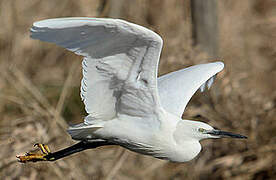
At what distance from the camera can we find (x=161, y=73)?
18.8ft

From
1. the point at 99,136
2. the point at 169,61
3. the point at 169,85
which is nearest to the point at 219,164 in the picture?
the point at 169,61

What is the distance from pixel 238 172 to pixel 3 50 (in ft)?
11.9

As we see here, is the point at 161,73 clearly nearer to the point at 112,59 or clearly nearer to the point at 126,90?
the point at 126,90

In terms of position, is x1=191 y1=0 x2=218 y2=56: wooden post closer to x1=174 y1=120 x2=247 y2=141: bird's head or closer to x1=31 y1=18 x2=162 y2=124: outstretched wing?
x1=174 y1=120 x2=247 y2=141: bird's head

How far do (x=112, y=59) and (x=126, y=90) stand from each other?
12.6 inches

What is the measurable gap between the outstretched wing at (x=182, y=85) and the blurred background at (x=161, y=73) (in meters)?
0.98

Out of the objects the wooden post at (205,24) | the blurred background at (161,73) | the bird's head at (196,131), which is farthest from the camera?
the wooden post at (205,24)

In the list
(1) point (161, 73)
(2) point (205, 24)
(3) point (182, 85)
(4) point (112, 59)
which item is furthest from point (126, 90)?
(2) point (205, 24)

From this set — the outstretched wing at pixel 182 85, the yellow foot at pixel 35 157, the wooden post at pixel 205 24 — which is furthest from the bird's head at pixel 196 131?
the wooden post at pixel 205 24

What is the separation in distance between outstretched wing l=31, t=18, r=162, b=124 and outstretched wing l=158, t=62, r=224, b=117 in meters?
0.48

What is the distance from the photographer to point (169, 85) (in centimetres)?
424

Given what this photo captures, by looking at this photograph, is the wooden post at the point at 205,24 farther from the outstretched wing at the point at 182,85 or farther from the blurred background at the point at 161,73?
the outstretched wing at the point at 182,85

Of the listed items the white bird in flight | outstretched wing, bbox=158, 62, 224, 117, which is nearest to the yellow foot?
the white bird in flight

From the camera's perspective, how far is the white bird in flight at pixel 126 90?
2.95 meters
